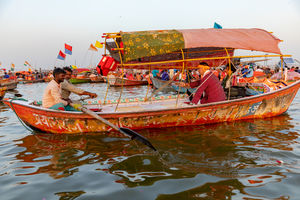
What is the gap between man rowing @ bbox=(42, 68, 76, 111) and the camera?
205 inches

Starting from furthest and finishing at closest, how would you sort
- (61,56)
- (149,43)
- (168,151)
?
(61,56) → (149,43) → (168,151)

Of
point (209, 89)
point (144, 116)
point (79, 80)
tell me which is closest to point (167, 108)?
point (144, 116)

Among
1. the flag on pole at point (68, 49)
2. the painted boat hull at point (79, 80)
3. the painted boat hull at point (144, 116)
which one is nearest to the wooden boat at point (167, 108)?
the painted boat hull at point (144, 116)

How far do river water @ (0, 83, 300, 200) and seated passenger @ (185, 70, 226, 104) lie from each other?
2.53 feet

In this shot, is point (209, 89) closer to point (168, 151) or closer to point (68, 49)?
point (168, 151)

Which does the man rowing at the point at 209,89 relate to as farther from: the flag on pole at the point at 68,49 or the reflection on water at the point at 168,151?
the flag on pole at the point at 68,49

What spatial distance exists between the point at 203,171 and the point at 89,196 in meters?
1.76

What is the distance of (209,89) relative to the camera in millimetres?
5750

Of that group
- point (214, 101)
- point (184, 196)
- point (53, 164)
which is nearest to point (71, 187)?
point (53, 164)

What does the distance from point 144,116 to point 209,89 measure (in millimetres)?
1930

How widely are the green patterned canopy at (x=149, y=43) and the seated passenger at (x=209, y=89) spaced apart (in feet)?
3.70

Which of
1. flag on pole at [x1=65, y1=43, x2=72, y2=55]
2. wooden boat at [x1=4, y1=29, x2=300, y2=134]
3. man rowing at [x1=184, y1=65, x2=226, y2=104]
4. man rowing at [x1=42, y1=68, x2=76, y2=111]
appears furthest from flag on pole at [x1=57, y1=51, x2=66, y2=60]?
man rowing at [x1=184, y1=65, x2=226, y2=104]

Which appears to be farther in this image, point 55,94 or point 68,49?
point 68,49

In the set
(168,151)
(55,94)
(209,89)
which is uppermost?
(55,94)
